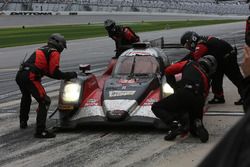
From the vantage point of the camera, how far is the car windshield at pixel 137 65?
8.70 meters

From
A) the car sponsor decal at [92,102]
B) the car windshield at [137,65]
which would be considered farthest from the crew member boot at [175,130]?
the car windshield at [137,65]

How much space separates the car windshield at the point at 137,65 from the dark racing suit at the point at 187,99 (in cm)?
163

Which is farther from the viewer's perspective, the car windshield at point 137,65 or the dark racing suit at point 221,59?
the dark racing suit at point 221,59

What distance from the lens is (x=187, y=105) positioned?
684 cm

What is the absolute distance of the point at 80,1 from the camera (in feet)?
280

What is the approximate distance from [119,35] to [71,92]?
4.10 meters

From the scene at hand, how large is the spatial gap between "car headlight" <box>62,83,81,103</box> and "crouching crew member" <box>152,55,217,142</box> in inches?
54.2

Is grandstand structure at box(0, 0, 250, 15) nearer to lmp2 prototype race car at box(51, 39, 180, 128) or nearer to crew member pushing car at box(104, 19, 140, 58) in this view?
crew member pushing car at box(104, 19, 140, 58)

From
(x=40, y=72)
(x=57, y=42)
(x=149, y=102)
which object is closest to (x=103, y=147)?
(x=149, y=102)

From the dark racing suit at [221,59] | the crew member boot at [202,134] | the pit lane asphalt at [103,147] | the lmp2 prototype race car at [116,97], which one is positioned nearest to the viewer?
the pit lane asphalt at [103,147]

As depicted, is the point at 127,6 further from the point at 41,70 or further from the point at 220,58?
the point at 41,70

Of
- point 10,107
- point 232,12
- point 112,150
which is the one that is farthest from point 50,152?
point 232,12

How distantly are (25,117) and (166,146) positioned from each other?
8.35ft

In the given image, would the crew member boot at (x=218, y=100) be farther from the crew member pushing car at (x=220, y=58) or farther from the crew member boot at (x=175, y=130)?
the crew member boot at (x=175, y=130)
